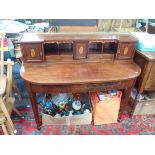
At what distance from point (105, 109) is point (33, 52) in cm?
93

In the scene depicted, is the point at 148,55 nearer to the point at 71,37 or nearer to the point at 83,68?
the point at 83,68

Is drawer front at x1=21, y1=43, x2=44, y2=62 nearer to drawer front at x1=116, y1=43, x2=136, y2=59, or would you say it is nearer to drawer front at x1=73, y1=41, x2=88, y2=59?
drawer front at x1=73, y1=41, x2=88, y2=59

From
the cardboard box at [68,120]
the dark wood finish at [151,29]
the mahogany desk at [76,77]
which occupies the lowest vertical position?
the cardboard box at [68,120]

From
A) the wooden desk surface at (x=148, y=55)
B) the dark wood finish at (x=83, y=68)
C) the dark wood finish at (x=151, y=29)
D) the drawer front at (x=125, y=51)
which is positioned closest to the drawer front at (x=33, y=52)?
the dark wood finish at (x=83, y=68)

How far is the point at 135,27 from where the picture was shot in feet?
11.5

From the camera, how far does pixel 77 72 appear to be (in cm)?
133

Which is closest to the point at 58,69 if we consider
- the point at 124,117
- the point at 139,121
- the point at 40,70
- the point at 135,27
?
the point at 40,70

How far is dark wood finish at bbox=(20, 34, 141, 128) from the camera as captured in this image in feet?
4.08

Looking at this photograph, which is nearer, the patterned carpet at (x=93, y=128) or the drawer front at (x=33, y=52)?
the drawer front at (x=33, y=52)

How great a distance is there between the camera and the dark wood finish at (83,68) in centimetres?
124

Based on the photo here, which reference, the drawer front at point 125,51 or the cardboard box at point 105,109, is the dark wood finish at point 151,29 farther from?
the cardboard box at point 105,109

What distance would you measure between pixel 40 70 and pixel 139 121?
51.8 inches

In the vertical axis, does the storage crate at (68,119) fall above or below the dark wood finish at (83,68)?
below

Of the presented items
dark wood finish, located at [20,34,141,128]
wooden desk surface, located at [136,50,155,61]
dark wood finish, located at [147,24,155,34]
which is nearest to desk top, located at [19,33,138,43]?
dark wood finish, located at [20,34,141,128]
